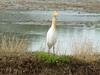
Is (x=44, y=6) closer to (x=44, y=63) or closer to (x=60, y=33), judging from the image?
(x=60, y=33)

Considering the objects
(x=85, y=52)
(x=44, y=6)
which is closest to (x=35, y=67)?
(x=85, y=52)

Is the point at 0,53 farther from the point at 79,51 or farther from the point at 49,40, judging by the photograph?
the point at 79,51

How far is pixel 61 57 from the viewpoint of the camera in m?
10.6

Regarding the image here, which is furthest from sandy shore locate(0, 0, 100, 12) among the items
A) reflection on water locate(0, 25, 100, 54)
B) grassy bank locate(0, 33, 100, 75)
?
grassy bank locate(0, 33, 100, 75)

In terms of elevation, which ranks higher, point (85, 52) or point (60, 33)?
point (85, 52)

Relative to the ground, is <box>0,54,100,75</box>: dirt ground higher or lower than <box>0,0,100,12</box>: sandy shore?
higher

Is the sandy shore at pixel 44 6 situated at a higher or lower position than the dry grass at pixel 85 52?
lower

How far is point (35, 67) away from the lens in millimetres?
10352

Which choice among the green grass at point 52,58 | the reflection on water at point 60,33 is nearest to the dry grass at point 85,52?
the green grass at point 52,58

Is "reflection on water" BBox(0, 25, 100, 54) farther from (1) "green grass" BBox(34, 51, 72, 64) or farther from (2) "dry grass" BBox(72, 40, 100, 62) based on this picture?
(1) "green grass" BBox(34, 51, 72, 64)

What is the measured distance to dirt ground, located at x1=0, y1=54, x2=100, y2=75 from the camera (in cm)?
1025

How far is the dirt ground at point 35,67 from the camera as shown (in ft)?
33.6

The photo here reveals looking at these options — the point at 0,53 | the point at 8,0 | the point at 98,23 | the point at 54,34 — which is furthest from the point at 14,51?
the point at 8,0

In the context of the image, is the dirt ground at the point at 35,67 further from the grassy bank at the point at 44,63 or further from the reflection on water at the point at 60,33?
the reflection on water at the point at 60,33
